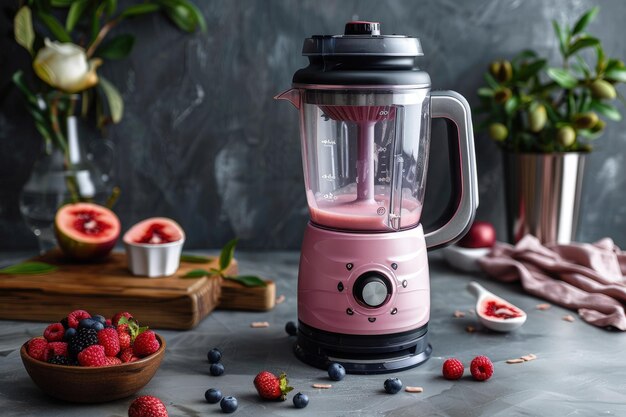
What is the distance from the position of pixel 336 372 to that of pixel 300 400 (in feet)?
0.40

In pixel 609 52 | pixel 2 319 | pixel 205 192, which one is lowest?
pixel 2 319

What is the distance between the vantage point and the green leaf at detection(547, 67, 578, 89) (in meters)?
1.86

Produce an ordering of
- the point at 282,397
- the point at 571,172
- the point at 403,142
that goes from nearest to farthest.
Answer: the point at 282,397
the point at 403,142
the point at 571,172

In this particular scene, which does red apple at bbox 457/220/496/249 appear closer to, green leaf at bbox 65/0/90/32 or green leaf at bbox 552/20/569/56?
green leaf at bbox 552/20/569/56

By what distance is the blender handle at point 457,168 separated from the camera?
1.33m

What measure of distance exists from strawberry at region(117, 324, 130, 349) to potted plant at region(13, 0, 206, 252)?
2.43 feet

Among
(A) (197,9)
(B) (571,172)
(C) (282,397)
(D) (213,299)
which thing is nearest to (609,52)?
(B) (571,172)

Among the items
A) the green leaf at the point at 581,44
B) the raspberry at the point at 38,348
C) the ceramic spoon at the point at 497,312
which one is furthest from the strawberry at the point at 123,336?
the green leaf at the point at 581,44

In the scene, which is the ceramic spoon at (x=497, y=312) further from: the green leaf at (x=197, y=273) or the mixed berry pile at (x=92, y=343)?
the mixed berry pile at (x=92, y=343)

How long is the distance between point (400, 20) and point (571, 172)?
57 cm

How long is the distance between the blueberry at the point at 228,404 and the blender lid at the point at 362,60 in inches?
19.7

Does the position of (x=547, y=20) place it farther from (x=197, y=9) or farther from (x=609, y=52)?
(x=197, y=9)

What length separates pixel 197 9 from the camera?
1.98m

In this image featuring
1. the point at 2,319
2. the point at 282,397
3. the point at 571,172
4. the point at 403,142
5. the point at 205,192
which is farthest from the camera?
the point at 205,192
